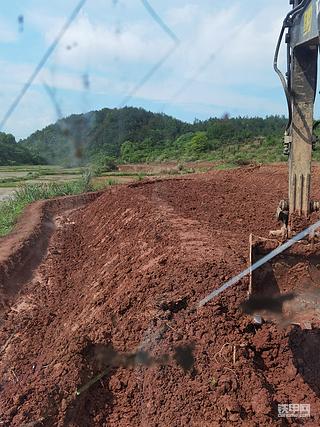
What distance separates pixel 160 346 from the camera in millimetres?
4445

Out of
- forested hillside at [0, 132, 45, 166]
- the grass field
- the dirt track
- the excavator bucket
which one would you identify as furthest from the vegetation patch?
the excavator bucket

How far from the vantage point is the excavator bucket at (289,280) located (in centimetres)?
421

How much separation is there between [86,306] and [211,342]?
2.47 m

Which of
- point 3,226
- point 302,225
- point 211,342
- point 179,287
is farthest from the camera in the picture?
point 3,226

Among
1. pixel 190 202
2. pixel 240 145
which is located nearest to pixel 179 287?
pixel 190 202

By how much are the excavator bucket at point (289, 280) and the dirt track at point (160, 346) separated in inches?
11.8

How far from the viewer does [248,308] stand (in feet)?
14.9

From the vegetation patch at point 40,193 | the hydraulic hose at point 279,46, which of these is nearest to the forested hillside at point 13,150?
the vegetation patch at point 40,193

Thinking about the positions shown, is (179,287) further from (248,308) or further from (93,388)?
(93,388)

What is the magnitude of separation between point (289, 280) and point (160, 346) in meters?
1.23

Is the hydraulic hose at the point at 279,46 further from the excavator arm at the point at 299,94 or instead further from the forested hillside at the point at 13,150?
the forested hillside at the point at 13,150

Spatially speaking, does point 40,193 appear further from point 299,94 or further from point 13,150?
point 299,94

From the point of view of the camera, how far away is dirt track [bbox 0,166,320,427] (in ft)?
13.1

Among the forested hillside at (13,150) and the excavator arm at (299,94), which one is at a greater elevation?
the excavator arm at (299,94)
